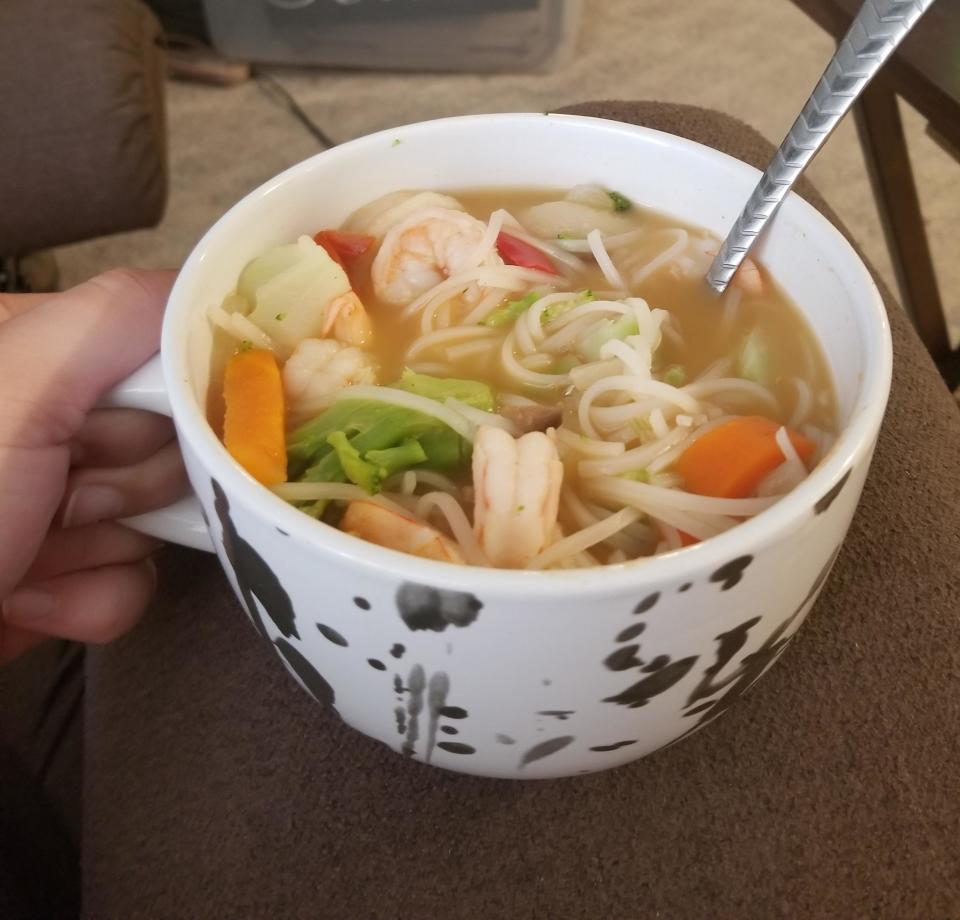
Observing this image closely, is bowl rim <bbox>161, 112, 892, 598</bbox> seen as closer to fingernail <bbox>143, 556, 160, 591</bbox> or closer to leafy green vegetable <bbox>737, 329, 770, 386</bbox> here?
leafy green vegetable <bbox>737, 329, 770, 386</bbox>

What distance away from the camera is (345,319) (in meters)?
0.67

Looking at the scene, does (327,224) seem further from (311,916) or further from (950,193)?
(950,193)

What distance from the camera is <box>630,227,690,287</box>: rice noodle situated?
→ 713 millimetres

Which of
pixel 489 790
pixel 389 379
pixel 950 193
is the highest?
pixel 389 379

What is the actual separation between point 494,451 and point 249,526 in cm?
14

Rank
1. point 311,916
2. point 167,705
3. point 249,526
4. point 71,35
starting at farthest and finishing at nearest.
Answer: point 71,35 < point 167,705 < point 311,916 < point 249,526

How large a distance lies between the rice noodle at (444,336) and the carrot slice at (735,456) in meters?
0.19

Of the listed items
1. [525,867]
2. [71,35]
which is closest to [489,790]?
[525,867]

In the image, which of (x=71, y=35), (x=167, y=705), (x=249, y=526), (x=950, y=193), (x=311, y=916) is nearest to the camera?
(x=249, y=526)

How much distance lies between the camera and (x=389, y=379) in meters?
0.66

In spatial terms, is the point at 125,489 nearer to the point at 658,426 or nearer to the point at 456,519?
the point at 456,519

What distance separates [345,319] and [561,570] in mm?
311

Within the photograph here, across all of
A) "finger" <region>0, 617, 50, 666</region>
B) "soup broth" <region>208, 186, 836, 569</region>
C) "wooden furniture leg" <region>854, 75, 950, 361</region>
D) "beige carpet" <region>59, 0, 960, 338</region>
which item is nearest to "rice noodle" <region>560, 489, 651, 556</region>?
"soup broth" <region>208, 186, 836, 569</region>

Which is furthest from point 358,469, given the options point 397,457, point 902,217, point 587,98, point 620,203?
point 587,98
